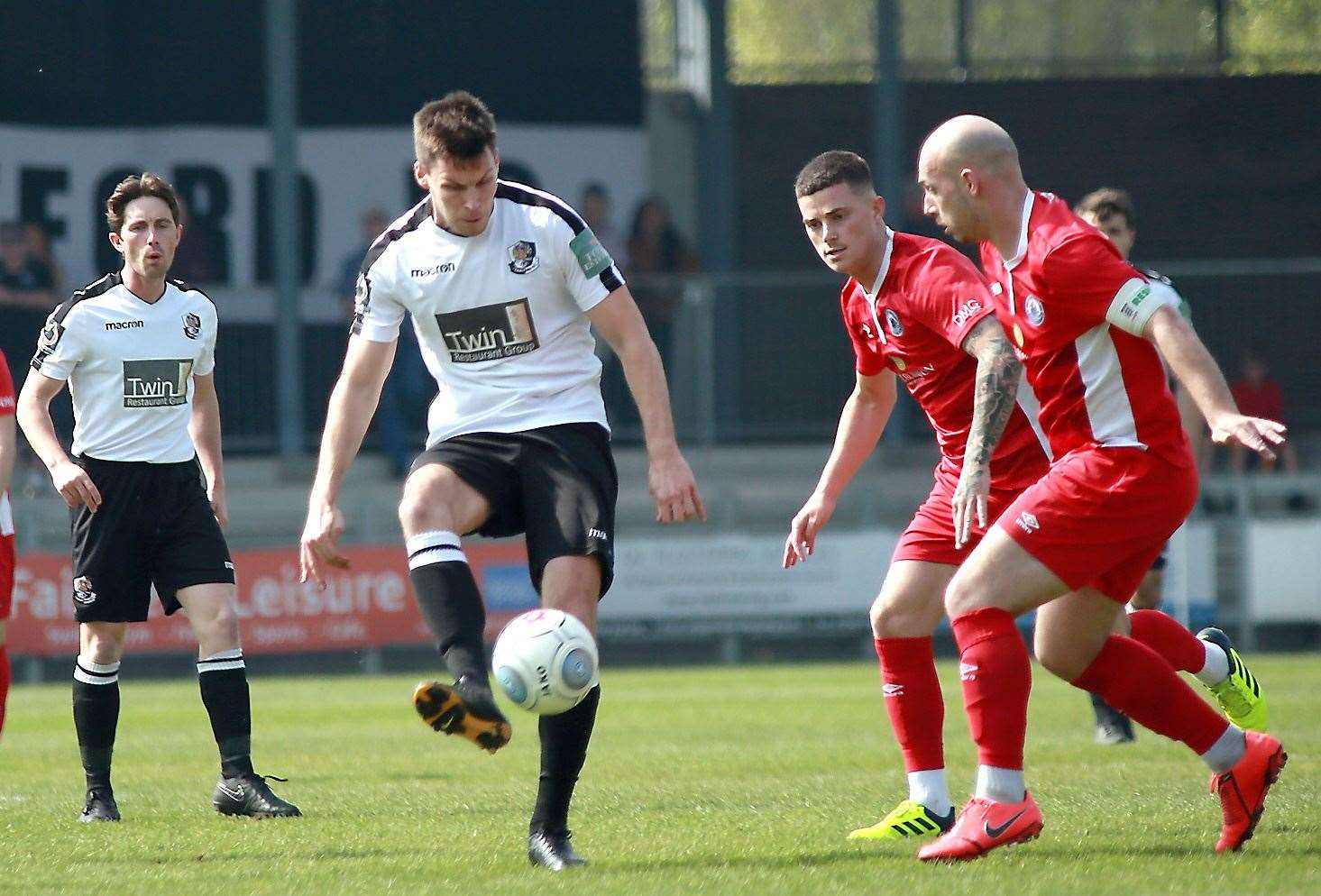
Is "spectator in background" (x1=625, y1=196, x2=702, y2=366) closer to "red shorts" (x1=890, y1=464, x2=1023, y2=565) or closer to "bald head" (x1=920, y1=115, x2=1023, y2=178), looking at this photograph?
"red shorts" (x1=890, y1=464, x2=1023, y2=565)

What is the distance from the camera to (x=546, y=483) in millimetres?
5793

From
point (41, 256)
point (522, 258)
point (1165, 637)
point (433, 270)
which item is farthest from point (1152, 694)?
point (41, 256)

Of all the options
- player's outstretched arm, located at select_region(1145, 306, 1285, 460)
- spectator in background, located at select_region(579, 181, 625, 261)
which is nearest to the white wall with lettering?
spectator in background, located at select_region(579, 181, 625, 261)

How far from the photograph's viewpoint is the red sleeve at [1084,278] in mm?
5516

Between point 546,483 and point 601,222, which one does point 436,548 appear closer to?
point 546,483

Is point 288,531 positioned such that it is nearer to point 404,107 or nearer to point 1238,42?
point 404,107

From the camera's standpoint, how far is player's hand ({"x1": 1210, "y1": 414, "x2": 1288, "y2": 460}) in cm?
489

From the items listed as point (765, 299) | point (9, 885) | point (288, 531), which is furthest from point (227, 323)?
point (9, 885)

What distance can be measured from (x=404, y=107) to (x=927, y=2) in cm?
650

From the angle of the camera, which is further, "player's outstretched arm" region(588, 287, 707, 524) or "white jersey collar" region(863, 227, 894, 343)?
"white jersey collar" region(863, 227, 894, 343)

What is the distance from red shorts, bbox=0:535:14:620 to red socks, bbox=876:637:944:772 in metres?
3.45

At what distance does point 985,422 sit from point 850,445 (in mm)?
1060

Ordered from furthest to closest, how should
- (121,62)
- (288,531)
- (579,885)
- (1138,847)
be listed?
(121,62) → (288,531) → (1138,847) → (579,885)

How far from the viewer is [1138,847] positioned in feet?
19.5
